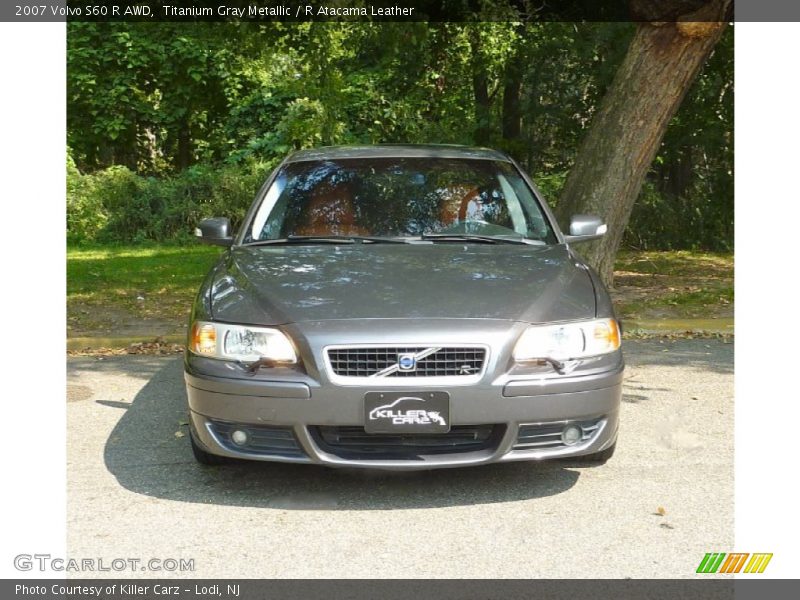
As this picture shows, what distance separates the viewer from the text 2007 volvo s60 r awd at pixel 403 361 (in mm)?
4402

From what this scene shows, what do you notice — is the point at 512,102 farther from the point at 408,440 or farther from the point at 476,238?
the point at 408,440

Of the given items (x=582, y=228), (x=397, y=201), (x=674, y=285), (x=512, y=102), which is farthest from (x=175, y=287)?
(x=512, y=102)

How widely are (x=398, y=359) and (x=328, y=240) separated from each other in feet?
4.60

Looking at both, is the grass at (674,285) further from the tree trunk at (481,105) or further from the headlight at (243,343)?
the headlight at (243,343)

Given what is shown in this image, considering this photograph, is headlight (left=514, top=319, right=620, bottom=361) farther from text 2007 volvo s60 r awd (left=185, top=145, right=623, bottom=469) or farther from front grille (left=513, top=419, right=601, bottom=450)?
front grille (left=513, top=419, right=601, bottom=450)

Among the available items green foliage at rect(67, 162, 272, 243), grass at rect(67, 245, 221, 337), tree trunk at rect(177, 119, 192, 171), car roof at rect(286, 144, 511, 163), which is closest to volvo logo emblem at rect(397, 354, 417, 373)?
car roof at rect(286, 144, 511, 163)

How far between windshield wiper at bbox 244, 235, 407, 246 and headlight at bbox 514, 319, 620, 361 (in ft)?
4.14

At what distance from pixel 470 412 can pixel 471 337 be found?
313mm

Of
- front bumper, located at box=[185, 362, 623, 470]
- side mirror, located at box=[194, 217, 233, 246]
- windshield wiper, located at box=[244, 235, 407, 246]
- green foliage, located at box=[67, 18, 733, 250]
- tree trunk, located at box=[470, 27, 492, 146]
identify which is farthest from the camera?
tree trunk, located at box=[470, 27, 492, 146]

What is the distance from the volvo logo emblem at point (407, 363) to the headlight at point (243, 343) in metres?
0.45

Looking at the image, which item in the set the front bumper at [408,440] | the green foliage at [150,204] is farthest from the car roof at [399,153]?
the green foliage at [150,204]

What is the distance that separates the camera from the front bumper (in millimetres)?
4395

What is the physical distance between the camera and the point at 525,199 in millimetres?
6098
